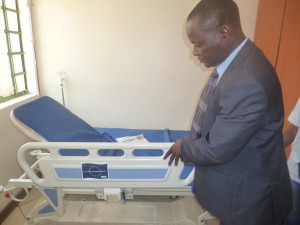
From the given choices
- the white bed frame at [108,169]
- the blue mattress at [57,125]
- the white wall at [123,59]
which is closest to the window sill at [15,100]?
the white wall at [123,59]

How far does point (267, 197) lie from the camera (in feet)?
2.88

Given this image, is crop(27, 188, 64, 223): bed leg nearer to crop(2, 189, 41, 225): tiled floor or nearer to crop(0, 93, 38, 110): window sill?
crop(2, 189, 41, 225): tiled floor

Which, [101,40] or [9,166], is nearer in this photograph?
[9,166]

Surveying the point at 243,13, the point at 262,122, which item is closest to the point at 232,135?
the point at 262,122

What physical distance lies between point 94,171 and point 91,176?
42 millimetres

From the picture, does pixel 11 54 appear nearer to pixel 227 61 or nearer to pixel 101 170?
pixel 101 170

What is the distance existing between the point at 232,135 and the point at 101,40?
226 cm

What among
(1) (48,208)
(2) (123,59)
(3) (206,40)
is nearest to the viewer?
(3) (206,40)

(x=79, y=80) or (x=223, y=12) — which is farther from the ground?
(x=223, y=12)

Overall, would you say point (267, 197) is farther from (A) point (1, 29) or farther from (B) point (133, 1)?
(A) point (1, 29)

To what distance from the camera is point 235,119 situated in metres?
0.76

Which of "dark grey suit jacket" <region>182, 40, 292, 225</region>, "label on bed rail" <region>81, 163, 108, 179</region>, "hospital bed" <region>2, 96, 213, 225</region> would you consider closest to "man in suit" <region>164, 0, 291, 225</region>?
"dark grey suit jacket" <region>182, 40, 292, 225</region>

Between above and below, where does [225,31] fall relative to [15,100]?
above

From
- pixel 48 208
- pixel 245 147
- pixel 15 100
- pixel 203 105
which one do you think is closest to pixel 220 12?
pixel 203 105
